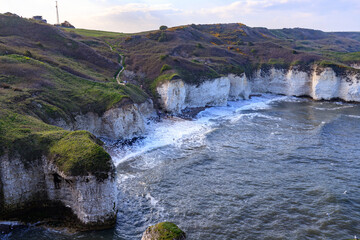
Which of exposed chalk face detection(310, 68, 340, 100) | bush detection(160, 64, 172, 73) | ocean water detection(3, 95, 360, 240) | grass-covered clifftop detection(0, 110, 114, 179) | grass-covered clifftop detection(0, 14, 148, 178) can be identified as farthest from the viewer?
exposed chalk face detection(310, 68, 340, 100)

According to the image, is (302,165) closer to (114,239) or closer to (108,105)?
(114,239)

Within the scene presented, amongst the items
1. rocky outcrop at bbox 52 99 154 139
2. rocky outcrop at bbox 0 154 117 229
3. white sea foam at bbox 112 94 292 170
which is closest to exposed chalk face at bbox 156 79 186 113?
white sea foam at bbox 112 94 292 170

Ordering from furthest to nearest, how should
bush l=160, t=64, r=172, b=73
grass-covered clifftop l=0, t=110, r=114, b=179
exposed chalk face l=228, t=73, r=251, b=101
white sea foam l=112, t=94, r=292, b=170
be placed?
exposed chalk face l=228, t=73, r=251, b=101 < bush l=160, t=64, r=172, b=73 < white sea foam l=112, t=94, r=292, b=170 < grass-covered clifftop l=0, t=110, r=114, b=179

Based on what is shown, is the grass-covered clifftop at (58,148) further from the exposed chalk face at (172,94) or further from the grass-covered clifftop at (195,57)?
the grass-covered clifftop at (195,57)

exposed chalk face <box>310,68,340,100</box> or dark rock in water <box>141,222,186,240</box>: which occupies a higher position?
exposed chalk face <box>310,68,340,100</box>

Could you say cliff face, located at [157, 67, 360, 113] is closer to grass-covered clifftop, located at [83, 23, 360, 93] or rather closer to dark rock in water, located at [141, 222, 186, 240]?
grass-covered clifftop, located at [83, 23, 360, 93]

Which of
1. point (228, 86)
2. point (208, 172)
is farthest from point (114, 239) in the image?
point (228, 86)

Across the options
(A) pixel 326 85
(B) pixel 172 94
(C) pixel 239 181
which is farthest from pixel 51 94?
(A) pixel 326 85

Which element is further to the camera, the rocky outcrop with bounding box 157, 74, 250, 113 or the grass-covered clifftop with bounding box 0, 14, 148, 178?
the rocky outcrop with bounding box 157, 74, 250, 113
